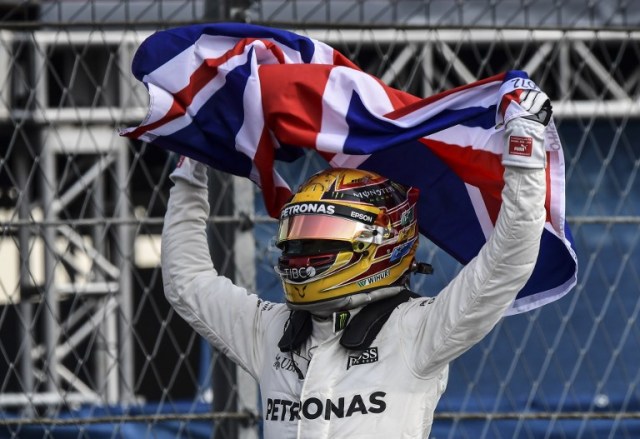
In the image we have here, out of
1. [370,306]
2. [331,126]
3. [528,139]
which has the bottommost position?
[370,306]

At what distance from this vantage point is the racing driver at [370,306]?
3.37 m

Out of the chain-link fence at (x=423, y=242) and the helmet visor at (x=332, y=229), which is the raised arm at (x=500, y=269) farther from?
the chain-link fence at (x=423, y=242)

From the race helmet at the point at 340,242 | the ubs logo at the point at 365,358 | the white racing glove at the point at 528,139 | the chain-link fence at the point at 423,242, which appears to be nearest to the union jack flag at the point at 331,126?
the race helmet at the point at 340,242

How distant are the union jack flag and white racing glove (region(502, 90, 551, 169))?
12.3 inches

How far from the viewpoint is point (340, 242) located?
3.62 m

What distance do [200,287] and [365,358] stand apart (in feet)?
2.09

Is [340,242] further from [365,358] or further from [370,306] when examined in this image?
[365,358]

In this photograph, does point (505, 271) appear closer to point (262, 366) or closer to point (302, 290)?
point (302, 290)

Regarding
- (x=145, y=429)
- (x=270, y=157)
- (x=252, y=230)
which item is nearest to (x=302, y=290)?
(x=270, y=157)

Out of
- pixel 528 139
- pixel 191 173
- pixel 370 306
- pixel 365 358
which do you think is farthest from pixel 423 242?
pixel 528 139

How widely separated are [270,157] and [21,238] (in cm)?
227

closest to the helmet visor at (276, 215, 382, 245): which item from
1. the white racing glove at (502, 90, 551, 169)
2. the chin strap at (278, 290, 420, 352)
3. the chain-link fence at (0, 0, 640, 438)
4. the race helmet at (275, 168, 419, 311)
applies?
the race helmet at (275, 168, 419, 311)

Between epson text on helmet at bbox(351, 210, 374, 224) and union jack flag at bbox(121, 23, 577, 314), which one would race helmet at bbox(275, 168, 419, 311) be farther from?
union jack flag at bbox(121, 23, 577, 314)

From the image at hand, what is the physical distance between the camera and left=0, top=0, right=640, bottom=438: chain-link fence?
15.7 feet
